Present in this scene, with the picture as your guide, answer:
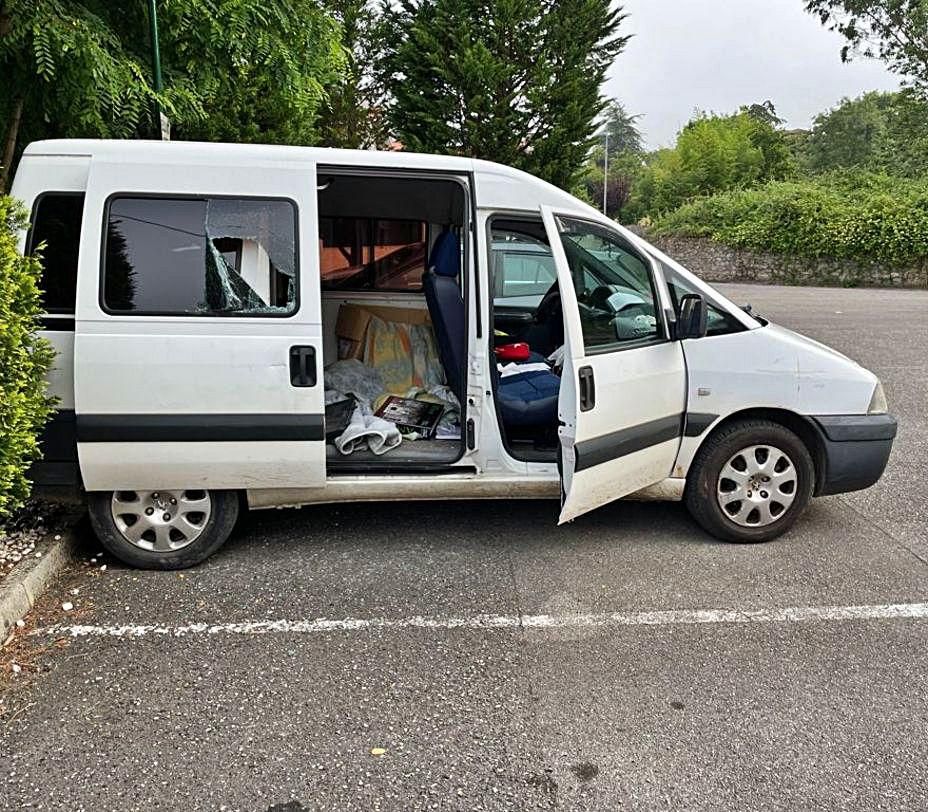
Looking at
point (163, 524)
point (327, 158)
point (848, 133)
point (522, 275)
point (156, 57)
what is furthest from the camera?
point (848, 133)

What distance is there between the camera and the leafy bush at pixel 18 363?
3.27 meters

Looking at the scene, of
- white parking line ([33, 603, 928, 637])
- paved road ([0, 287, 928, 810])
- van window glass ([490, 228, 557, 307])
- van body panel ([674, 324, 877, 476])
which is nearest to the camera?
paved road ([0, 287, 928, 810])

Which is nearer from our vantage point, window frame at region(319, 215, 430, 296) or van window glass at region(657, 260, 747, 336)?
van window glass at region(657, 260, 747, 336)

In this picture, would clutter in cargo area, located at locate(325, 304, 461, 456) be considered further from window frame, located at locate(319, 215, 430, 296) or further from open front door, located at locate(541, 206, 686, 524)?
open front door, located at locate(541, 206, 686, 524)

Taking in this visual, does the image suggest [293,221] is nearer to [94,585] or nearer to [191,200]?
[191,200]

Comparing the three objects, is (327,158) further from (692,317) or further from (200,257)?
(692,317)

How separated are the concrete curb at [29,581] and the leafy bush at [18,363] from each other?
0.96 ft

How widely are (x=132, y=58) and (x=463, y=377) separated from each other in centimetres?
397

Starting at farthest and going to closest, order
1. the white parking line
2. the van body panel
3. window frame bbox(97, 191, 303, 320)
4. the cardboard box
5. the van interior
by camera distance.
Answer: the cardboard box → the van interior → the van body panel → window frame bbox(97, 191, 303, 320) → the white parking line

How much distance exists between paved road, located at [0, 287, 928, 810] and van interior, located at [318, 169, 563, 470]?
0.55 meters

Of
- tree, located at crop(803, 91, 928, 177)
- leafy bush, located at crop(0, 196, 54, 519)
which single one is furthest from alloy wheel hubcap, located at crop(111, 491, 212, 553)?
tree, located at crop(803, 91, 928, 177)

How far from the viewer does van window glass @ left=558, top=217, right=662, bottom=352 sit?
3955 mm

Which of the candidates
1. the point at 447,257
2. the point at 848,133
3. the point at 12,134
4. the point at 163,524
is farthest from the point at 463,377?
the point at 848,133

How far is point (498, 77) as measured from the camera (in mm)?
20969
